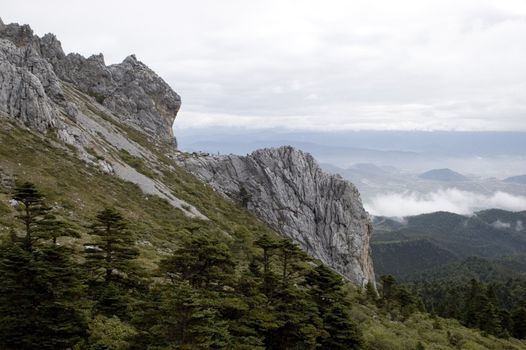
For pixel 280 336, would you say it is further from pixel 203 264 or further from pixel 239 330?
pixel 203 264

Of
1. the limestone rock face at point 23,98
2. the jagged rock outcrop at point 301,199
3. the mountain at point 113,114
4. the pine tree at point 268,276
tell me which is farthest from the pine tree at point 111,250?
the jagged rock outcrop at point 301,199

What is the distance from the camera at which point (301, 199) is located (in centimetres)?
9500

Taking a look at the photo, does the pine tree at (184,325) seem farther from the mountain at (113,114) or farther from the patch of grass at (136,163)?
the patch of grass at (136,163)

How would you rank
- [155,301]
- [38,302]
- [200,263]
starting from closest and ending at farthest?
[38,302]
[155,301]
[200,263]

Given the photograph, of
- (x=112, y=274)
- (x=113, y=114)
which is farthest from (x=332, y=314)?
(x=113, y=114)

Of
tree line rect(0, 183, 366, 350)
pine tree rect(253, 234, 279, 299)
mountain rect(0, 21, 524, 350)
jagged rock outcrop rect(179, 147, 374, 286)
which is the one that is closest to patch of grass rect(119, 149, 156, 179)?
mountain rect(0, 21, 524, 350)

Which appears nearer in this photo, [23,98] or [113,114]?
[23,98]

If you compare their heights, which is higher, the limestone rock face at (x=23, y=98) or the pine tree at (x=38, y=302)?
the limestone rock face at (x=23, y=98)

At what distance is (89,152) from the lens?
55375 mm

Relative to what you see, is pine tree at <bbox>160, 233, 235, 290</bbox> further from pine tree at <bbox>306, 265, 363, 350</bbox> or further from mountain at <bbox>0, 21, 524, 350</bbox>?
pine tree at <bbox>306, 265, 363, 350</bbox>

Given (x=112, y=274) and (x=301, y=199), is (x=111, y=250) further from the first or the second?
(x=301, y=199)

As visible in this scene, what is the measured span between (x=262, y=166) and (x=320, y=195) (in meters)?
15.1

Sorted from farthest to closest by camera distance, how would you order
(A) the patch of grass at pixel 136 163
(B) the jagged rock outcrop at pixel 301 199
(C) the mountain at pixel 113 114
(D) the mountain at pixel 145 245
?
(B) the jagged rock outcrop at pixel 301 199 → (A) the patch of grass at pixel 136 163 → (C) the mountain at pixel 113 114 → (D) the mountain at pixel 145 245

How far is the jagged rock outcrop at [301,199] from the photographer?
8862 centimetres
